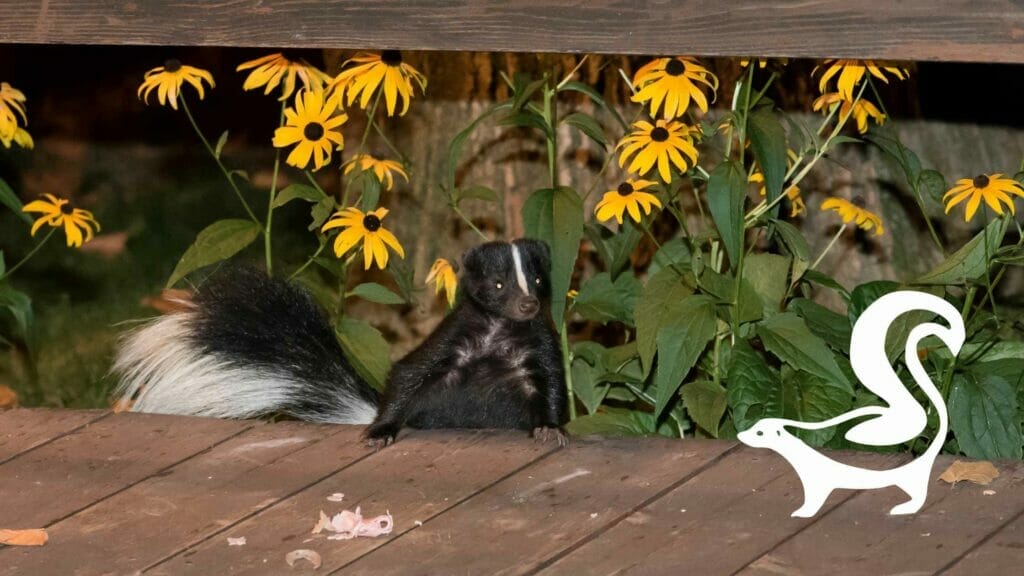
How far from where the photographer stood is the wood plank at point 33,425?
12.6ft

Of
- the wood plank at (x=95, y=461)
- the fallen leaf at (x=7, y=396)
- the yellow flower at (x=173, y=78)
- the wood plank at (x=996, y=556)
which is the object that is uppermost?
the yellow flower at (x=173, y=78)

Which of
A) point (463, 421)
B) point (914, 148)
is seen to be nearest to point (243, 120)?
point (914, 148)

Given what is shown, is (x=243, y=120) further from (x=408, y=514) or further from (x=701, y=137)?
(x=408, y=514)

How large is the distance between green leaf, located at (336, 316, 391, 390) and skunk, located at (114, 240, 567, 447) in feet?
0.26

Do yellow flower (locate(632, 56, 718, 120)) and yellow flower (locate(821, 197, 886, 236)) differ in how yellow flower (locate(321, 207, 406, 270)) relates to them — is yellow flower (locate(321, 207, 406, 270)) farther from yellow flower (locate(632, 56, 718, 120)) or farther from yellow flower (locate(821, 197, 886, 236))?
yellow flower (locate(821, 197, 886, 236))

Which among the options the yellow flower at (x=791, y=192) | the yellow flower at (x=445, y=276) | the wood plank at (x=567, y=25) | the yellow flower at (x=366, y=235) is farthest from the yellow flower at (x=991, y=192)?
the yellow flower at (x=366, y=235)

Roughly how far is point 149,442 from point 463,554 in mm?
1039

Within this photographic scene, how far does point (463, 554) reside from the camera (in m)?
3.20

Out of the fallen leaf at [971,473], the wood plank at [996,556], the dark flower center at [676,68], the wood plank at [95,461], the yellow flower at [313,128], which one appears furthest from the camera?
the yellow flower at [313,128]

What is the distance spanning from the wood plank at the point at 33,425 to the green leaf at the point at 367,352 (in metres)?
0.72

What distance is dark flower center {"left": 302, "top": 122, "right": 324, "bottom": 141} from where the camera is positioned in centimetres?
432

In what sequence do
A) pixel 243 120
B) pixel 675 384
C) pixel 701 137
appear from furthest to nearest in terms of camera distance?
pixel 243 120 < pixel 701 137 < pixel 675 384

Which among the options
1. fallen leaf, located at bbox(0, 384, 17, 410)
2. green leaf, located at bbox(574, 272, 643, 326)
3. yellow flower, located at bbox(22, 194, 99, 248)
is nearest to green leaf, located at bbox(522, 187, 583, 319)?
green leaf, located at bbox(574, 272, 643, 326)

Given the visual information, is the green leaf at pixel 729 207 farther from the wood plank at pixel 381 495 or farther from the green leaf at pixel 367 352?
the green leaf at pixel 367 352
